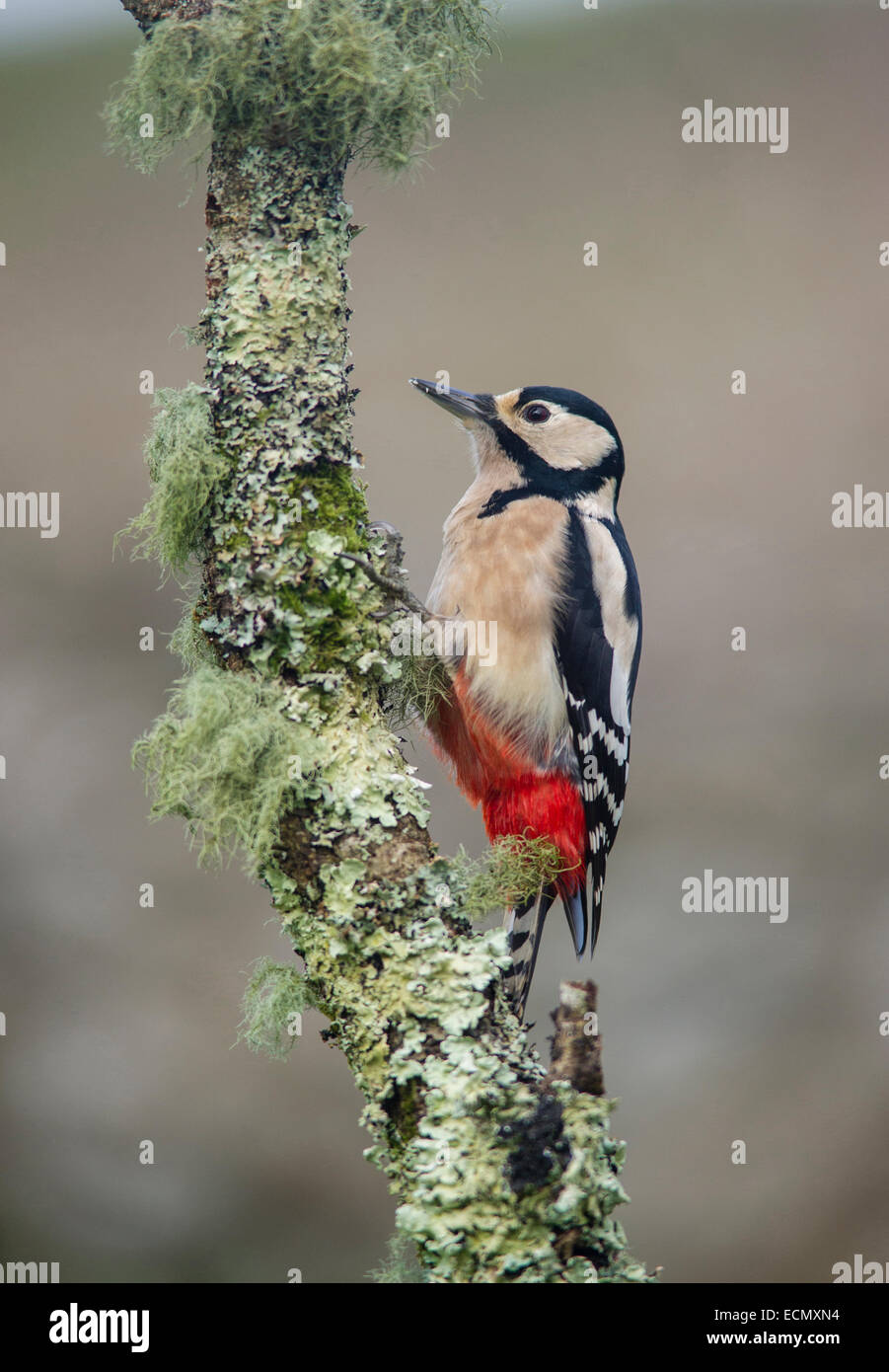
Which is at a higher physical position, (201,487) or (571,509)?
(571,509)

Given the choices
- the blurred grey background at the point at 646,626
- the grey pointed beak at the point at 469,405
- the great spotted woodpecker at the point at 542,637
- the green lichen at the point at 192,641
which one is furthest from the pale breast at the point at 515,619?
the blurred grey background at the point at 646,626

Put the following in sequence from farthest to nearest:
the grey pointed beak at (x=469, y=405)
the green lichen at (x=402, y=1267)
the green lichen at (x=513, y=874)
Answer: the grey pointed beak at (x=469, y=405) → the green lichen at (x=513, y=874) → the green lichen at (x=402, y=1267)

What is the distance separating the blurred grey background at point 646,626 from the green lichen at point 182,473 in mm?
2600

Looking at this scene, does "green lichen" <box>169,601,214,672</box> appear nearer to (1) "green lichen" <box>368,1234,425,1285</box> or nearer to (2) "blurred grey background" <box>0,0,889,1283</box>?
(1) "green lichen" <box>368,1234,425,1285</box>

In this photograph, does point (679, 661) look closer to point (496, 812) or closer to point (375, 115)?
point (496, 812)

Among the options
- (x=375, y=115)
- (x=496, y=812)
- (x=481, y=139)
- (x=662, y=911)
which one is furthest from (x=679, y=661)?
(x=375, y=115)

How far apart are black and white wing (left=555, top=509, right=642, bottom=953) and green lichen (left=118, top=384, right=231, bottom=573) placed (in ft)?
3.02

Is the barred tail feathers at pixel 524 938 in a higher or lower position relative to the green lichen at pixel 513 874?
lower

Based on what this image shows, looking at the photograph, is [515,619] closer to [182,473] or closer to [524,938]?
[524,938]

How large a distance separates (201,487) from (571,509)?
1.05 m

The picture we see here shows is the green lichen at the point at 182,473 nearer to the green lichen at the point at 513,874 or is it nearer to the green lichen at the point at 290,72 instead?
the green lichen at the point at 290,72

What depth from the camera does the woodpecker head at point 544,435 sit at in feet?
9.29

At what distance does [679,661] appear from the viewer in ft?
20.2

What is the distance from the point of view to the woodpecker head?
2830 mm
